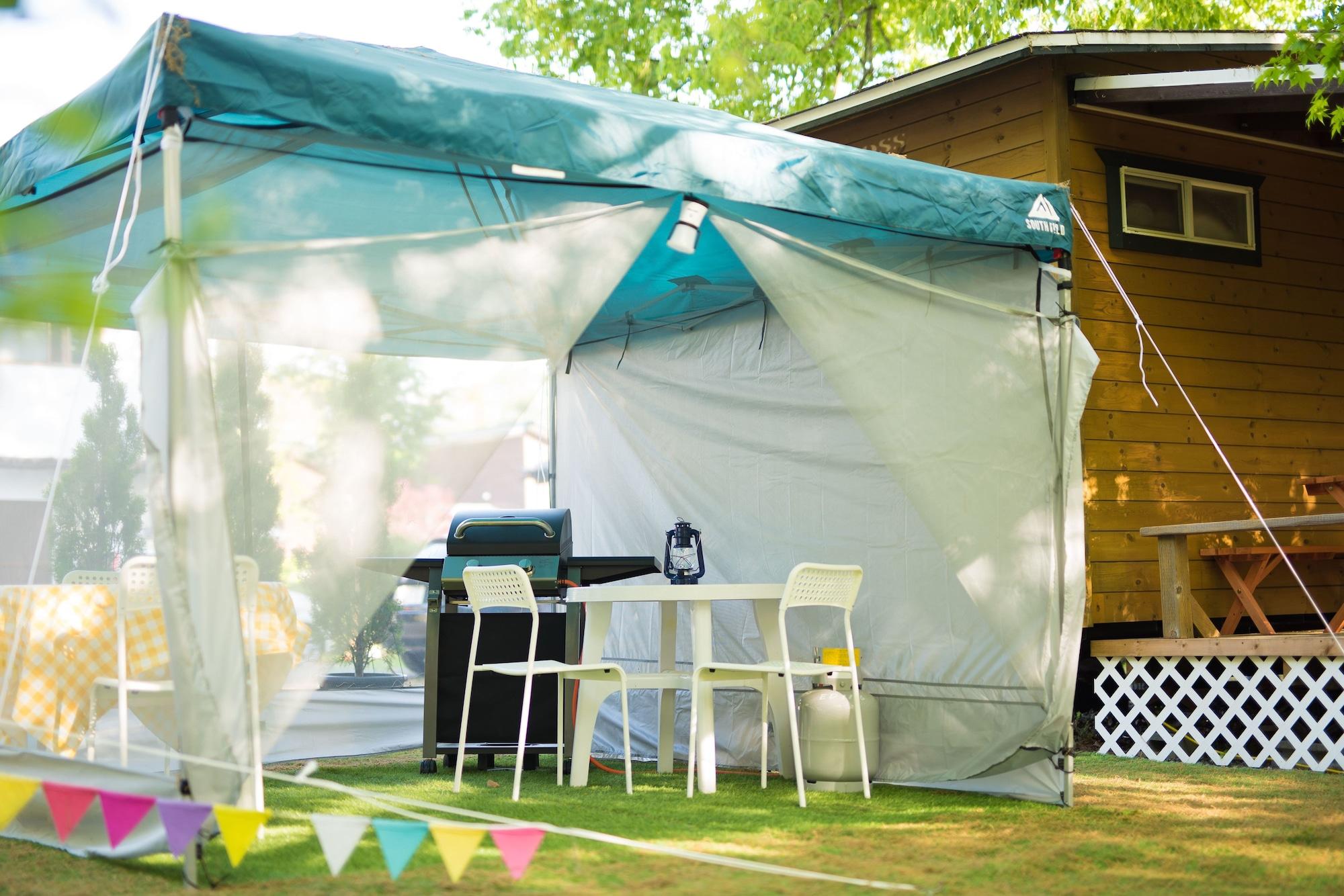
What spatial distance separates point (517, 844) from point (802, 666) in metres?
2.34

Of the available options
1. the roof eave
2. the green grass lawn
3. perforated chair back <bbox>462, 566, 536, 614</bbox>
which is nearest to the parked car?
perforated chair back <bbox>462, 566, 536, 614</bbox>

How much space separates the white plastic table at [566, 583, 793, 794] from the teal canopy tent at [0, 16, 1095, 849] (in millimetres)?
393

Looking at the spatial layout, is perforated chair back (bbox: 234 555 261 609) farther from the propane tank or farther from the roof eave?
the roof eave

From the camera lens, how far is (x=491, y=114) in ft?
11.5

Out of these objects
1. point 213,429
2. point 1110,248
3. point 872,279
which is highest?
point 1110,248

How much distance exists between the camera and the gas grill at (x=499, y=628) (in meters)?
5.39

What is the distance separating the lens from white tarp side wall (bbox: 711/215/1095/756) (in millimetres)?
4414

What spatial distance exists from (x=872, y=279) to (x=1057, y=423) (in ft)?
2.72

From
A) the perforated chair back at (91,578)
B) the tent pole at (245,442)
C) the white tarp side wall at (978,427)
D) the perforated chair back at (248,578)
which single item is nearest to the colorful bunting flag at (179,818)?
the perforated chair back at (248,578)

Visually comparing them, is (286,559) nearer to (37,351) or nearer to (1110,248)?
(37,351)

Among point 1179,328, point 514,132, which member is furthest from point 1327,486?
point 514,132

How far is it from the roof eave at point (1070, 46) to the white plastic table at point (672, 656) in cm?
300

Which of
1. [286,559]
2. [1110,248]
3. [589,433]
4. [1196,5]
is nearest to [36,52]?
[286,559]

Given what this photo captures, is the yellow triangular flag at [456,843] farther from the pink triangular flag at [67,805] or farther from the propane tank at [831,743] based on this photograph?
the propane tank at [831,743]
